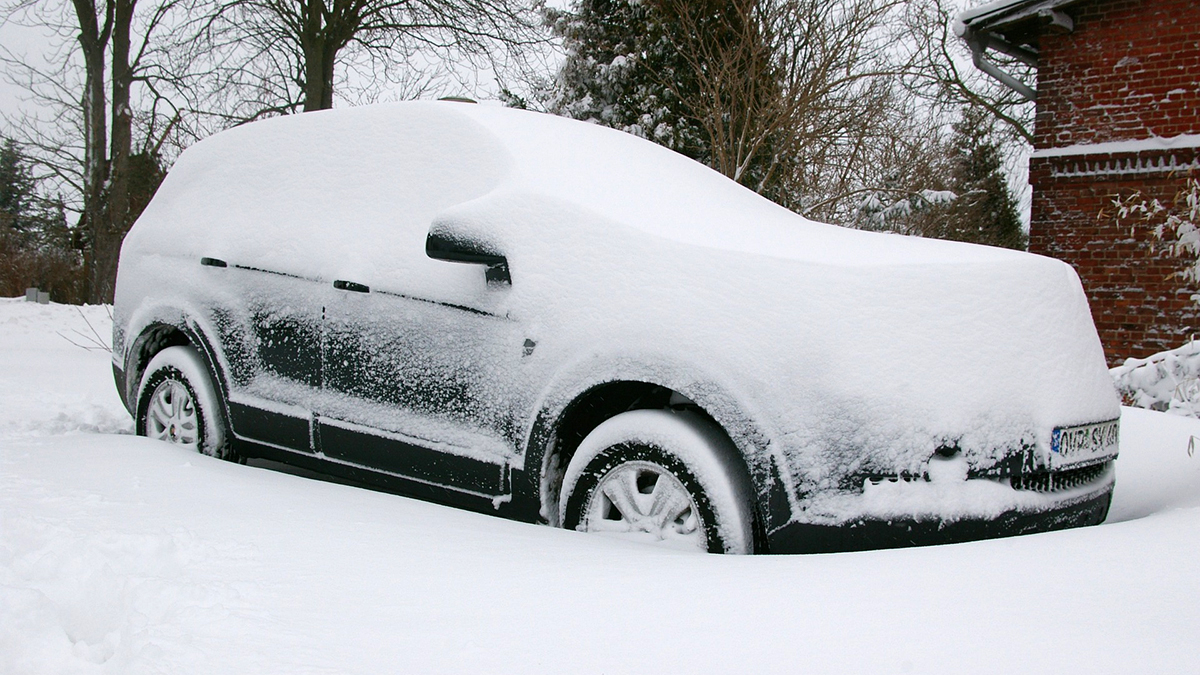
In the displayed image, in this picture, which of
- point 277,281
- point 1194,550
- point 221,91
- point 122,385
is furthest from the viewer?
point 221,91

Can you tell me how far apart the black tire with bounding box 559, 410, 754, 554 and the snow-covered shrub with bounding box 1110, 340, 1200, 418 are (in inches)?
180

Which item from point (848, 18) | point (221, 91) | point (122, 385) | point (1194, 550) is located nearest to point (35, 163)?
point (221, 91)

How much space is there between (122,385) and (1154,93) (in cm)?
959

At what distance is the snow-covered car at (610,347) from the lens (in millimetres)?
2742

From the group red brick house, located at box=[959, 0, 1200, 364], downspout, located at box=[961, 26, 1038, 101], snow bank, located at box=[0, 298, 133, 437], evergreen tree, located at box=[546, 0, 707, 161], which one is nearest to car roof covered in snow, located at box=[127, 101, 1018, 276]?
snow bank, located at box=[0, 298, 133, 437]

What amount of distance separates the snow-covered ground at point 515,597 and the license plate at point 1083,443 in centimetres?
24

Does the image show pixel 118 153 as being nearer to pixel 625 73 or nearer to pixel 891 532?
pixel 625 73

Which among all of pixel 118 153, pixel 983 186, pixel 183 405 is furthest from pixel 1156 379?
pixel 983 186

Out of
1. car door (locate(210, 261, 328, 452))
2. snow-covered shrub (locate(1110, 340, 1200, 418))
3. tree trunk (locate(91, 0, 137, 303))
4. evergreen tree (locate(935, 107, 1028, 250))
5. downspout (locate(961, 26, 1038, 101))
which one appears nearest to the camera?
car door (locate(210, 261, 328, 452))

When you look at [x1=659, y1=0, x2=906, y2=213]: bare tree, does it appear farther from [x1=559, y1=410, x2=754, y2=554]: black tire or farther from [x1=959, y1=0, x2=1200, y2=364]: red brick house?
[x1=559, y1=410, x2=754, y2=554]: black tire

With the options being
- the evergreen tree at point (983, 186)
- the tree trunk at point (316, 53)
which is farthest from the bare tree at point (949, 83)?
the tree trunk at point (316, 53)

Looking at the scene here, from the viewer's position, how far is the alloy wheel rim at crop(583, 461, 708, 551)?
288cm

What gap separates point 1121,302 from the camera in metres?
9.53

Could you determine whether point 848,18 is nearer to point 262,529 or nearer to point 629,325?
point 629,325
